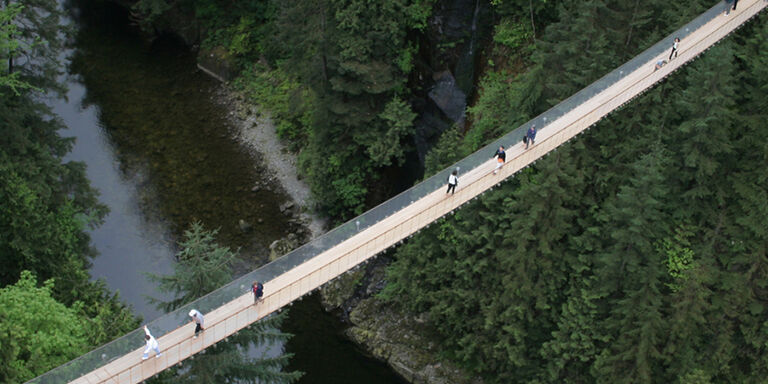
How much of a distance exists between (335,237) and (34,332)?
956 cm

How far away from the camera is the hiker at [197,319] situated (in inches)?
808

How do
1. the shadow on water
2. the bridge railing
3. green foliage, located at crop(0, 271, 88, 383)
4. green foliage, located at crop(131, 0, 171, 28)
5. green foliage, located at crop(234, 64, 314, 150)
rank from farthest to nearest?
green foliage, located at crop(131, 0, 171, 28), green foliage, located at crop(234, 64, 314, 150), the shadow on water, green foliage, located at crop(0, 271, 88, 383), the bridge railing

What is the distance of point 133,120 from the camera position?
42.3m

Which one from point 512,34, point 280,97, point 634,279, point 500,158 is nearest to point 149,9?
point 280,97

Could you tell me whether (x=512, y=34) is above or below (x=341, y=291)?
above

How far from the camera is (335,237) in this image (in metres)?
23.4

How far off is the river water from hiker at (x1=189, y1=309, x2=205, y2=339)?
34.6 feet

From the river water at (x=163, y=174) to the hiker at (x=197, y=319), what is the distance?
10556mm

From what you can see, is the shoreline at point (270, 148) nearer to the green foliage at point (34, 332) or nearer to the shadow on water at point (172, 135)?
the shadow on water at point (172, 135)

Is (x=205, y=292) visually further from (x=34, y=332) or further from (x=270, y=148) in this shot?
(x=270, y=148)

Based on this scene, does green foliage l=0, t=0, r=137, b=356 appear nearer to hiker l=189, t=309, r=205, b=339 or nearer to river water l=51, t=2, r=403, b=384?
hiker l=189, t=309, r=205, b=339

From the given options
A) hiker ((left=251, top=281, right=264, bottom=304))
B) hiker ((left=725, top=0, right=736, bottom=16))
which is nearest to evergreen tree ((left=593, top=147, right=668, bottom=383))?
hiker ((left=725, top=0, right=736, bottom=16))

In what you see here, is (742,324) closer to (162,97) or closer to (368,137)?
(368,137)

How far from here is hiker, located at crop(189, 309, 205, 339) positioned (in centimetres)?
2053
